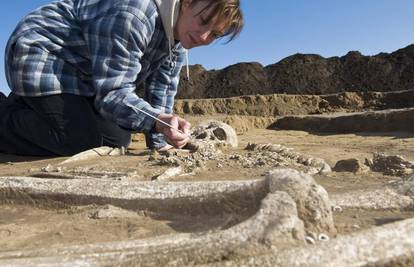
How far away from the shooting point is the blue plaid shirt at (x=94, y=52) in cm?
288

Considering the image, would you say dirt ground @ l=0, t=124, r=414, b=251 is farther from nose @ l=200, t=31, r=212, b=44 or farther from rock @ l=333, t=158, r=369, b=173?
nose @ l=200, t=31, r=212, b=44

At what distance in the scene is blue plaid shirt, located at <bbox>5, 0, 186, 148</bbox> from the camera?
2.88 metres

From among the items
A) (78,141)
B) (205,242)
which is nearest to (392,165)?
(205,242)

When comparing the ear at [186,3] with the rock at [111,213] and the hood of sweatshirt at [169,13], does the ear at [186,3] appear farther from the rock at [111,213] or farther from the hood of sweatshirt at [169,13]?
the rock at [111,213]

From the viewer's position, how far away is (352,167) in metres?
2.69

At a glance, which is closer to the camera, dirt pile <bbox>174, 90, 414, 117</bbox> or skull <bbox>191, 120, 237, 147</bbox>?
skull <bbox>191, 120, 237, 147</bbox>

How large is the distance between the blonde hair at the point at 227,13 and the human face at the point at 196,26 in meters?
0.02

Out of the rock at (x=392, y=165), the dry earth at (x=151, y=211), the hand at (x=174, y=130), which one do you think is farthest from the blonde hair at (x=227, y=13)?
the rock at (x=392, y=165)

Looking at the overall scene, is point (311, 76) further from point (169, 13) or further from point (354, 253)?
point (354, 253)

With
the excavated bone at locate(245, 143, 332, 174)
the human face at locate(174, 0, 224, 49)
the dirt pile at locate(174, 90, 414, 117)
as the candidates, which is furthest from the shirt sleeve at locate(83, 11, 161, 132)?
the dirt pile at locate(174, 90, 414, 117)

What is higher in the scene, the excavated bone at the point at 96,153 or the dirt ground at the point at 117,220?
the excavated bone at the point at 96,153

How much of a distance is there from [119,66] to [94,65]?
0.50ft

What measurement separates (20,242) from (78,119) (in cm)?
174

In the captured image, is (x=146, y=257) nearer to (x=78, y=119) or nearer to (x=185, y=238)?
(x=185, y=238)
